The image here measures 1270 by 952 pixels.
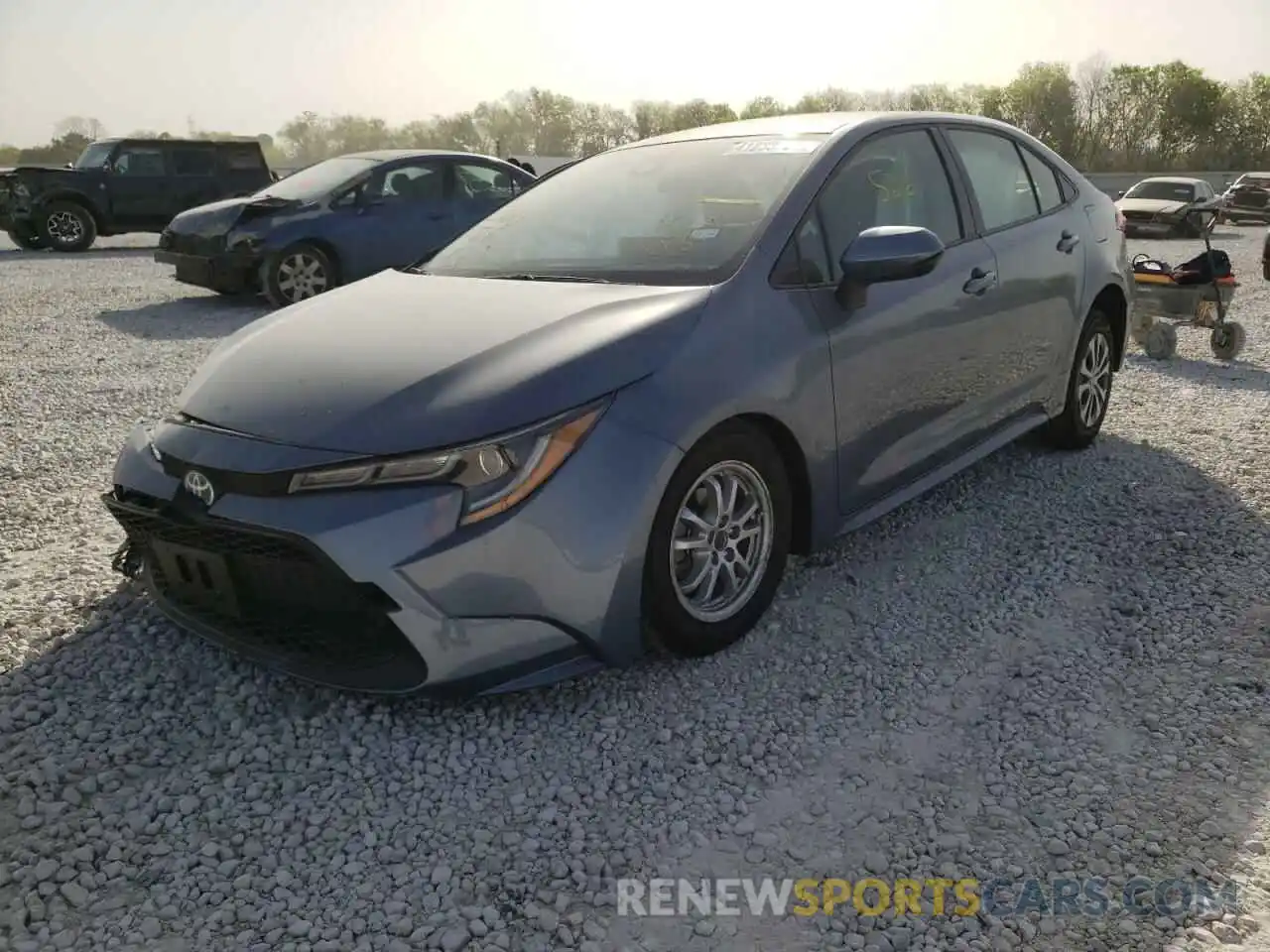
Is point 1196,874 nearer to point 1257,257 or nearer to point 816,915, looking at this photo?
point 816,915

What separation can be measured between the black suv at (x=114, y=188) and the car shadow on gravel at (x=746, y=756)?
561 inches

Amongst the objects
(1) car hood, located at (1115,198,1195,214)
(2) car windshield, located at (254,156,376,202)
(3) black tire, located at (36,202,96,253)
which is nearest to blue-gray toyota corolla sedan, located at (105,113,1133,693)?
(2) car windshield, located at (254,156,376,202)

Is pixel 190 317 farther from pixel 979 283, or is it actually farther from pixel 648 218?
pixel 979 283

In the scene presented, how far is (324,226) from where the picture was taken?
948 centimetres

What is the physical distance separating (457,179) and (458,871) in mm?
8963

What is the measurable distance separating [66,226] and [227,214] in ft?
26.8

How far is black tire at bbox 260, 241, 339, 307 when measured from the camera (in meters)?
9.33

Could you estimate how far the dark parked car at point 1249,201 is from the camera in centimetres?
2583

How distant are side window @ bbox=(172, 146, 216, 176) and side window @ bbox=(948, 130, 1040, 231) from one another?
14379mm

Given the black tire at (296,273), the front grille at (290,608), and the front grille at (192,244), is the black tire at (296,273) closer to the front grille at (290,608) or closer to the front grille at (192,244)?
the front grille at (192,244)

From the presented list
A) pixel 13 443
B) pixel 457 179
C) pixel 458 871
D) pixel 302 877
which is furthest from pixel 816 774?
pixel 457 179

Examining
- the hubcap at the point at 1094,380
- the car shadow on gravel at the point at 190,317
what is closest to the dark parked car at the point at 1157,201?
the hubcap at the point at 1094,380

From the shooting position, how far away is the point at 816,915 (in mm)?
2162

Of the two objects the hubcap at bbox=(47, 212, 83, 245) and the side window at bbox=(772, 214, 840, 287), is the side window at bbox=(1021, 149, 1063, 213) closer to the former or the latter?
the side window at bbox=(772, 214, 840, 287)
